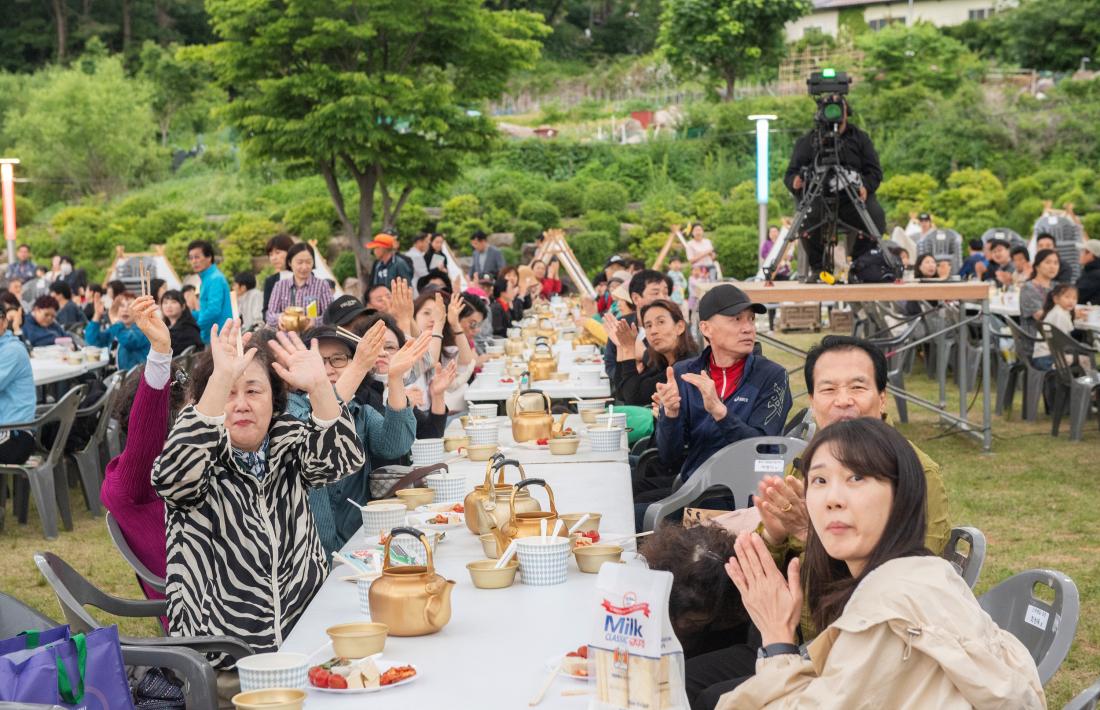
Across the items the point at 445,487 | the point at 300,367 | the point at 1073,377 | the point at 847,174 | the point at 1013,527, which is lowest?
the point at 1013,527

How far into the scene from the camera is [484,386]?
7609mm

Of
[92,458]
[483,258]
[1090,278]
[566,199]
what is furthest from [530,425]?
[566,199]

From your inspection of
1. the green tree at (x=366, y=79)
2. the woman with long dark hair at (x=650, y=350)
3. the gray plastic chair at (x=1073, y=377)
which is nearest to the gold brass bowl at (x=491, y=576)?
the woman with long dark hair at (x=650, y=350)

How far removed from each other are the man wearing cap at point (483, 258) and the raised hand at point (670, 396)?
13229 mm

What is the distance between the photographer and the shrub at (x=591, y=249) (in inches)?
1060

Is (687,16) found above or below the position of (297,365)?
above

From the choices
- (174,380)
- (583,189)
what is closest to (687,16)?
(583,189)

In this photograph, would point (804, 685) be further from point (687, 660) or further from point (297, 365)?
point (297, 365)

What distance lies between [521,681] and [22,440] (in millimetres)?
5630

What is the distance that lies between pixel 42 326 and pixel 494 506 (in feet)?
31.0

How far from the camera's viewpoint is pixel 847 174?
353 inches

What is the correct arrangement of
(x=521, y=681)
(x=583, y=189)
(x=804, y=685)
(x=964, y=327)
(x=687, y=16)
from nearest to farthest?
(x=804, y=685)
(x=521, y=681)
(x=964, y=327)
(x=583, y=189)
(x=687, y=16)

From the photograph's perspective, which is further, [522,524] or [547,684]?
[522,524]

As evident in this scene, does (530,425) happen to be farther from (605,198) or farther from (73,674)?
(605,198)
